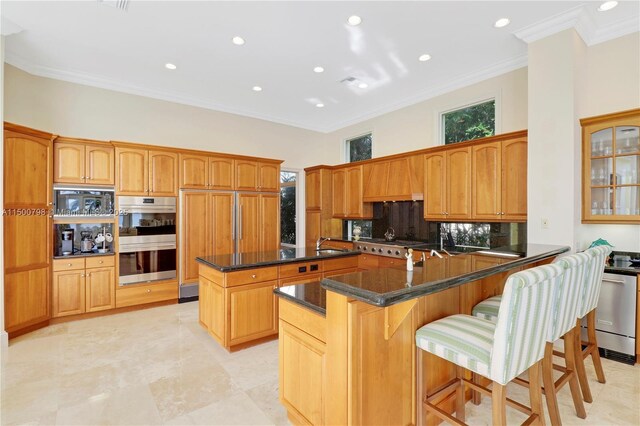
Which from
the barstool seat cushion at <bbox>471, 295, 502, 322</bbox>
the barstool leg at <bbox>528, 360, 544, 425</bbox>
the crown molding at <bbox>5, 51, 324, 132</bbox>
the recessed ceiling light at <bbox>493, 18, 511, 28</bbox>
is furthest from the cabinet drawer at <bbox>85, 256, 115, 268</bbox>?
the recessed ceiling light at <bbox>493, 18, 511, 28</bbox>

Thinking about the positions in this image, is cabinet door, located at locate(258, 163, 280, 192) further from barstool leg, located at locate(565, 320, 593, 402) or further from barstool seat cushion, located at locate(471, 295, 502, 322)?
barstool leg, located at locate(565, 320, 593, 402)

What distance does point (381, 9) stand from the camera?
2961 millimetres

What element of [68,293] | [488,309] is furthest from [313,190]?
[488,309]

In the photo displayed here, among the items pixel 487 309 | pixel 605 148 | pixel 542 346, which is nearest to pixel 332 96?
pixel 605 148

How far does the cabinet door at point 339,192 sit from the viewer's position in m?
6.00

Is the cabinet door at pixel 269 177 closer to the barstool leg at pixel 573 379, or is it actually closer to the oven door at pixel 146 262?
the oven door at pixel 146 262

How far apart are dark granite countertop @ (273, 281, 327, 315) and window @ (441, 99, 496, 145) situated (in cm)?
359

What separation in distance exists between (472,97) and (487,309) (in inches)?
133

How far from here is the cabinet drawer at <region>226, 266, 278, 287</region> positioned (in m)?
2.92

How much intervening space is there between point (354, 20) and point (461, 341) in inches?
119

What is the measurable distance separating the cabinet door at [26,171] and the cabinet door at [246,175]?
2.38 meters

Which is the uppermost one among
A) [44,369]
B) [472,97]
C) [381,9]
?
[381,9]

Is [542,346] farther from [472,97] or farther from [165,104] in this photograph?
[165,104]

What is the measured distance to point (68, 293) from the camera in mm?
3900
